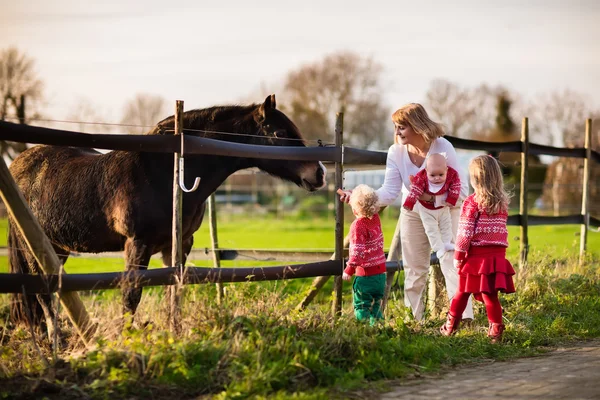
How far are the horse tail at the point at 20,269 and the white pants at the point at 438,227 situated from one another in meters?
3.57

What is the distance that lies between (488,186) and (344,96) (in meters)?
42.9

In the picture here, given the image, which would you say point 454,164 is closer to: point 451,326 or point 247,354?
point 451,326

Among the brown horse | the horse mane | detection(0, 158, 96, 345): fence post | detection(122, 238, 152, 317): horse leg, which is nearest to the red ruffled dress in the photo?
the brown horse

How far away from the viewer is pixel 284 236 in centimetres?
2527

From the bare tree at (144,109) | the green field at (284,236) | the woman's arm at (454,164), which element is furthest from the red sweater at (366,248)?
the bare tree at (144,109)

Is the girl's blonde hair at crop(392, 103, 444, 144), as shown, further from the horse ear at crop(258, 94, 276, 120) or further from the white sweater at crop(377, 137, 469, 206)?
the horse ear at crop(258, 94, 276, 120)

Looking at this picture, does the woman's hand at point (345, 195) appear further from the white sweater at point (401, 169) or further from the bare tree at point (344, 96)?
the bare tree at point (344, 96)

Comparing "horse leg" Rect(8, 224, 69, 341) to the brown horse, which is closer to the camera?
the brown horse

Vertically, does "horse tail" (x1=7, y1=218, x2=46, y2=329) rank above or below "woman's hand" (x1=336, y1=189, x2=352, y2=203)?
below

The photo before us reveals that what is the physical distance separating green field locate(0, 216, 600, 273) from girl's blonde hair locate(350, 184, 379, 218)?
7.19 metres

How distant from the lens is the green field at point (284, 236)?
16.1 meters

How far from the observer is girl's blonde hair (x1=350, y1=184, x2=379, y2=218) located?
614 centimetres

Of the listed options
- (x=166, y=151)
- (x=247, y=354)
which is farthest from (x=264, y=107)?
(x=247, y=354)

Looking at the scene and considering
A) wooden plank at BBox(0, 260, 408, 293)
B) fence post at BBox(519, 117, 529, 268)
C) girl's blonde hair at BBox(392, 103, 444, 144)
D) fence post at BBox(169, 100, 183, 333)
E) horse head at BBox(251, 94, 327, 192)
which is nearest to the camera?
wooden plank at BBox(0, 260, 408, 293)
